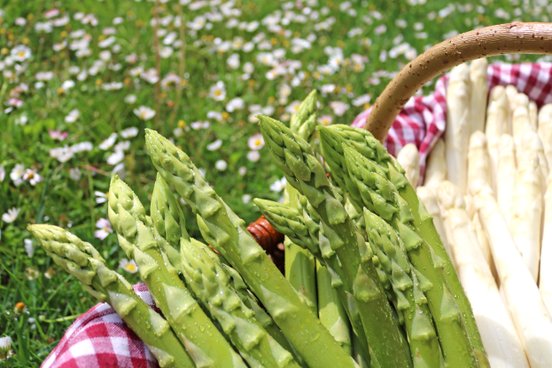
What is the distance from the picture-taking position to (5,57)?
2.49 meters

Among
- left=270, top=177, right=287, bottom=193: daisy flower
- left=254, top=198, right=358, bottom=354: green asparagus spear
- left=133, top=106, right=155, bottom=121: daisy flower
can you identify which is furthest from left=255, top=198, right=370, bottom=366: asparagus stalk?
left=133, top=106, right=155, bottom=121: daisy flower

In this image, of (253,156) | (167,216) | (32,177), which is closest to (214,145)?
(253,156)

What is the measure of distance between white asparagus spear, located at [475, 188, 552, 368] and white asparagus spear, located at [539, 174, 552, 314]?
24 mm

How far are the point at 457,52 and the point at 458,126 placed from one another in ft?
1.47

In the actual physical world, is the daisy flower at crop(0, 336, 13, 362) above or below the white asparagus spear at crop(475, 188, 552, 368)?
below

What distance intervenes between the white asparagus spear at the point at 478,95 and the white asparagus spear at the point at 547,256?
29cm

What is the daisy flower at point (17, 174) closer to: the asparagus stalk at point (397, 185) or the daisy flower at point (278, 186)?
the daisy flower at point (278, 186)

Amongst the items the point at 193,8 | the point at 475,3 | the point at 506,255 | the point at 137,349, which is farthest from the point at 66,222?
the point at 475,3

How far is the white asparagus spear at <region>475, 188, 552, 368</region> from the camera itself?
3.92 ft

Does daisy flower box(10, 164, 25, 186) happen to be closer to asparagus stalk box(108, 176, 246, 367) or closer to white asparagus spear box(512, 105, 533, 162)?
asparagus stalk box(108, 176, 246, 367)

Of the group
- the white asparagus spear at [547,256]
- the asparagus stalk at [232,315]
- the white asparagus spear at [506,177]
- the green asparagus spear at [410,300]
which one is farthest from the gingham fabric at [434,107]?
the asparagus stalk at [232,315]

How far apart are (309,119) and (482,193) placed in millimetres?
401

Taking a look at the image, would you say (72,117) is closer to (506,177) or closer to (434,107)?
(434,107)

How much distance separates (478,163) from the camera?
1.63 meters
